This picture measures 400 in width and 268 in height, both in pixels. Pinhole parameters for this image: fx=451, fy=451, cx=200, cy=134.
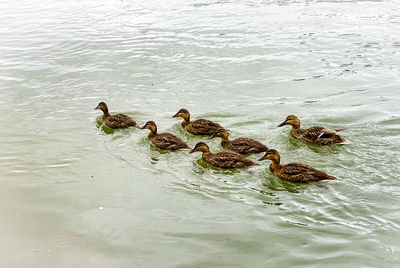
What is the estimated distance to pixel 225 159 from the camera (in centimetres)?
737

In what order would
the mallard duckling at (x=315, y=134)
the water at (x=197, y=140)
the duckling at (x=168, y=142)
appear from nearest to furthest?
1. the water at (x=197, y=140)
2. the mallard duckling at (x=315, y=134)
3. the duckling at (x=168, y=142)

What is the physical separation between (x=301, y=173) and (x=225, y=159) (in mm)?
1286

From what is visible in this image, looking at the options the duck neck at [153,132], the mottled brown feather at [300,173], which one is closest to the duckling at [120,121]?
the duck neck at [153,132]

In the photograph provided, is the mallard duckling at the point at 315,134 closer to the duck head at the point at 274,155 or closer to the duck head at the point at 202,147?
the duck head at the point at 274,155

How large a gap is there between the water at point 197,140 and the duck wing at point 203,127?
0.79 ft

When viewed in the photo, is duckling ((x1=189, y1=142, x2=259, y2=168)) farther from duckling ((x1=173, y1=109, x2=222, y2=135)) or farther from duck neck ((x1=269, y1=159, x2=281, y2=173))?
duckling ((x1=173, y1=109, x2=222, y2=135))

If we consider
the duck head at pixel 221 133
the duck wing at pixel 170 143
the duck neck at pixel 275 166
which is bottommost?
the duck neck at pixel 275 166

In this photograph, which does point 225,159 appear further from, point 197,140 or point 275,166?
point 197,140

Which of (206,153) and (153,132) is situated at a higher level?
(153,132)

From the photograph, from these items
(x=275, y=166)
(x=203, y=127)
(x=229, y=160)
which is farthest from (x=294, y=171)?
(x=203, y=127)

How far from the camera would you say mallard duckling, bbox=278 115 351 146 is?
778 centimetres

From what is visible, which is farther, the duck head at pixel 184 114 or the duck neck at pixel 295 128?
the duck head at pixel 184 114

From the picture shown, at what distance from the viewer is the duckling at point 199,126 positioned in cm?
854

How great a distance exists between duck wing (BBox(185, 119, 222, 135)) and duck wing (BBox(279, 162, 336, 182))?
6.38ft
